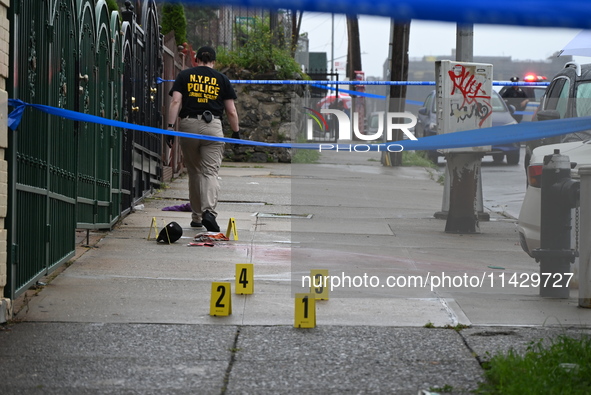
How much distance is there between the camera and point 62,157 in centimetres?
701

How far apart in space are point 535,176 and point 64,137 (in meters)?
3.61

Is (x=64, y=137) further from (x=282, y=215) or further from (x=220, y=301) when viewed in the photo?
(x=282, y=215)

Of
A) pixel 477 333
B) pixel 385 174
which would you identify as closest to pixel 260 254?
pixel 477 333

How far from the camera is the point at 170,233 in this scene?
8.65 meters

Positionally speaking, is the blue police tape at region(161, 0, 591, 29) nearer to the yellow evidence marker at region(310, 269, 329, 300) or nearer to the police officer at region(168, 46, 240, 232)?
the yellow evidence marker at region(310, 269, 329, 300)

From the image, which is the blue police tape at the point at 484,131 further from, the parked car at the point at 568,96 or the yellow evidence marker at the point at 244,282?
the parked car at the point at 568,96

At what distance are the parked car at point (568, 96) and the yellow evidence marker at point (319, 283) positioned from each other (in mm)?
3246

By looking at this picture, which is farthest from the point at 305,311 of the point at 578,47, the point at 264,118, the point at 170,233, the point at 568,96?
the point at 264,118

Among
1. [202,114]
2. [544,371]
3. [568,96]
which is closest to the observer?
[544,371]

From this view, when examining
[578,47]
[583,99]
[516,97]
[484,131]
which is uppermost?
[516,97]

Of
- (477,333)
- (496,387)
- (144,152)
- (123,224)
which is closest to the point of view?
(496,387)

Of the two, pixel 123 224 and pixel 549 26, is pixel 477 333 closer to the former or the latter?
pixel 549 26

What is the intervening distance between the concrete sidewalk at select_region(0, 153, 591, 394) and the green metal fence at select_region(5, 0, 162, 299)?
1.10ft

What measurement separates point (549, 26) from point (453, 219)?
25.5 ft
